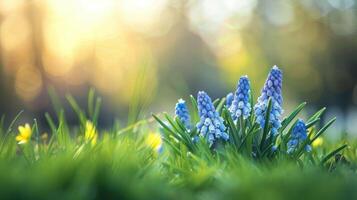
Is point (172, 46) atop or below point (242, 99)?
below

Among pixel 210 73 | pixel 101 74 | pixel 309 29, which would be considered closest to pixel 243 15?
pixel 309 29

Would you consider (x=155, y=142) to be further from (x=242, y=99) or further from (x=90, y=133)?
(x=242, y=99)

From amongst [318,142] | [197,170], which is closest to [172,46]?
[318,142]

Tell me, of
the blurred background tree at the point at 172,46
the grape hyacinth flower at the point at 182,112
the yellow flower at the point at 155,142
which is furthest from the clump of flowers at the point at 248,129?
the blurred background tree at the point at 172,46

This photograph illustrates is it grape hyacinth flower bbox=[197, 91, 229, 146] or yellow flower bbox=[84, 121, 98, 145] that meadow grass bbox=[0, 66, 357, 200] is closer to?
grape hyacinth flower bbox=[197, 91, 229, 146]

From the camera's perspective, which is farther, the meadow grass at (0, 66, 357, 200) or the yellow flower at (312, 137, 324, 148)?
the yellow flower at (312, 137, 324, 148)

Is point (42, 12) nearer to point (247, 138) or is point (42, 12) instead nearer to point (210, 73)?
point (210, 73)

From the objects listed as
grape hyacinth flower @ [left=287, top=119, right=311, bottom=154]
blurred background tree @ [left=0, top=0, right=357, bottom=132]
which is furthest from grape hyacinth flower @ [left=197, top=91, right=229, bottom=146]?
blurred background tree @ [left=0, top=0, right=357, bottom=132]

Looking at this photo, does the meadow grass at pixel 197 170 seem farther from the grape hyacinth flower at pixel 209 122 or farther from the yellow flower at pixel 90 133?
the yellow flower at pixel 90 133
